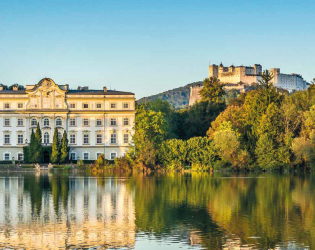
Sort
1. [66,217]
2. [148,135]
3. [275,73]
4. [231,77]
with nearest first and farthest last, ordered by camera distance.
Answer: [66,217] < [148,135] < [231,77] < [275,73]

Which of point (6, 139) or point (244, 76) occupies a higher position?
point (244, 76)

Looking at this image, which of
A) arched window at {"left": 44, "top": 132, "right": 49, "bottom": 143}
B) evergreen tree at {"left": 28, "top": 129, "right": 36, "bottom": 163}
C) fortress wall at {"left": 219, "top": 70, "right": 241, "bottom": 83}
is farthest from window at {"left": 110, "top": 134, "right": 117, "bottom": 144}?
fortress wall at {"left": 219, "top": 70, "right": 241, "bottom": 83}

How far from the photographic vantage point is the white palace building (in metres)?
67.4

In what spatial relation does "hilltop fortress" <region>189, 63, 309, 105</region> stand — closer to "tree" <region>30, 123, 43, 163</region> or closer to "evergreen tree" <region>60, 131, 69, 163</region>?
"evergreen tree" <region>60, 131, 69, 163</region>

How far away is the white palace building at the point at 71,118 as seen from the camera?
67.4 meters

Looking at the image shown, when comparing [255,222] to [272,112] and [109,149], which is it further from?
[109,149]

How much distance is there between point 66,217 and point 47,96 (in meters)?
45.5

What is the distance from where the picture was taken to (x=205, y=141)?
5816 centimetres

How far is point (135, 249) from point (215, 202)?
11640 mm

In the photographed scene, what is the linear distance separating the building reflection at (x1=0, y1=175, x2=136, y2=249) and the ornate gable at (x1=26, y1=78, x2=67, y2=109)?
31.3 meters

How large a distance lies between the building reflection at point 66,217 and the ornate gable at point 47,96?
31.3 metres

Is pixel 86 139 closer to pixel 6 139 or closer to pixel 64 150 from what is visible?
pixel 64 150

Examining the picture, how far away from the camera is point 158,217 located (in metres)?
23.8

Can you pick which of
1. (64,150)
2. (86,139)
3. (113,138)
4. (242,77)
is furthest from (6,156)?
(242,77)
